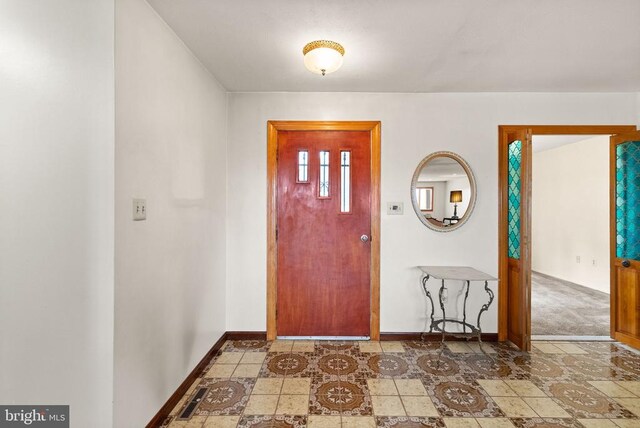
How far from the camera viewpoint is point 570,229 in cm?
564

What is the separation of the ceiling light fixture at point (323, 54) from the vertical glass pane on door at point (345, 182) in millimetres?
1151

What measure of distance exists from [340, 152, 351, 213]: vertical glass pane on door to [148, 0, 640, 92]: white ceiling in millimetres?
651

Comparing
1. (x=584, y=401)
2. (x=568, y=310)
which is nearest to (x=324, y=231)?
(x=584, y=401)

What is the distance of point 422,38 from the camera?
2.14 metres

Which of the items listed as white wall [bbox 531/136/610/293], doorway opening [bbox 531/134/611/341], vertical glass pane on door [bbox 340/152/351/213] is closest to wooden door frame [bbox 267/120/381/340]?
vertical glass pane on door [bbox 340/152/351/213]

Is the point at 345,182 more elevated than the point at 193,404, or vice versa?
the point at 345,182

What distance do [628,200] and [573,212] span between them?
2.91 metres

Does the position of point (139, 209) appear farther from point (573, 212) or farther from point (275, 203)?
point (573, 212)

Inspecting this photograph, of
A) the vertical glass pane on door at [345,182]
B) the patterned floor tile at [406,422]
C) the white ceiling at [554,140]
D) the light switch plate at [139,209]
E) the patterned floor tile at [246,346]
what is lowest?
the patterned floor tile at [406,422]

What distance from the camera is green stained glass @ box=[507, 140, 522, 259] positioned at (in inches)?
119

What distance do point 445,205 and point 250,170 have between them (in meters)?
1.94

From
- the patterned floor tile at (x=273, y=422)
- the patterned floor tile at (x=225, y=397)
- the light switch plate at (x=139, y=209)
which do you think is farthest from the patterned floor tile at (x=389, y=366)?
the light switch plate at (x=139, y=209)

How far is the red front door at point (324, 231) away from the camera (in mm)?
3186

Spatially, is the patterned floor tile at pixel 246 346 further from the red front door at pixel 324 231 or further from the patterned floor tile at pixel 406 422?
the patterned floor tile at pixel 406 422
